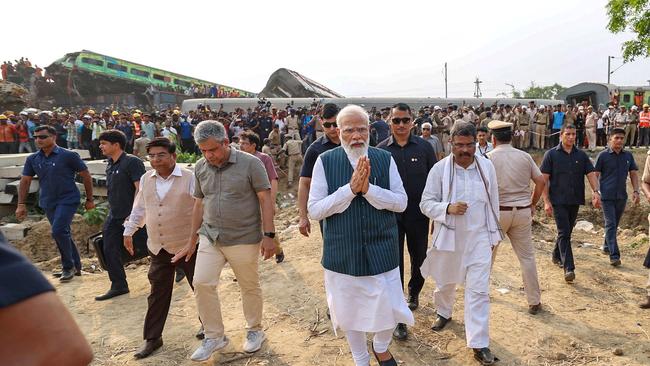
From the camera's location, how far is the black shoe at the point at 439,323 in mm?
4164

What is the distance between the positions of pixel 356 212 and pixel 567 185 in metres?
3.60

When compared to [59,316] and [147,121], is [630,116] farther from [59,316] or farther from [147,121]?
[59,316]

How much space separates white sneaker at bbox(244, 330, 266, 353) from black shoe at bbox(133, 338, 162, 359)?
83 centimetres

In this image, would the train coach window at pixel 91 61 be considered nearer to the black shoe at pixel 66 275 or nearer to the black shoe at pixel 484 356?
the black shoe at pixel 66 275

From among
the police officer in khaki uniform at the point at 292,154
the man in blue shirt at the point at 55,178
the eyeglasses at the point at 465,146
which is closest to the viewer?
the eyeglasses at the point at 465,146

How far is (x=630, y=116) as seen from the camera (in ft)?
54.8

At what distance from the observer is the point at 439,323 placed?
419 cm

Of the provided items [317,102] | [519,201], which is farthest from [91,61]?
[519,201]

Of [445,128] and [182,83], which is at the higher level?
[182,83]

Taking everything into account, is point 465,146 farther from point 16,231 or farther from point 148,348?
point 16,231

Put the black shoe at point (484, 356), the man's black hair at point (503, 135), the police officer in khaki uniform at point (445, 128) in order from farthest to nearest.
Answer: the police officer in khaki uniform at point (445, 128), the man's black hair at point (503, 135), the black shoe at point (484, 356)

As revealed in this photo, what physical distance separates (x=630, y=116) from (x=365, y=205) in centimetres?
1760

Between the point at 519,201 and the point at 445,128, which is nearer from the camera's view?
the point at 519,201

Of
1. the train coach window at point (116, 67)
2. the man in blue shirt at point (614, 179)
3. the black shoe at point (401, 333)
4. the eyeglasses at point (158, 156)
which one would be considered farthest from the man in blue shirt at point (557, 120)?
the train coach window at point (116, 67)
